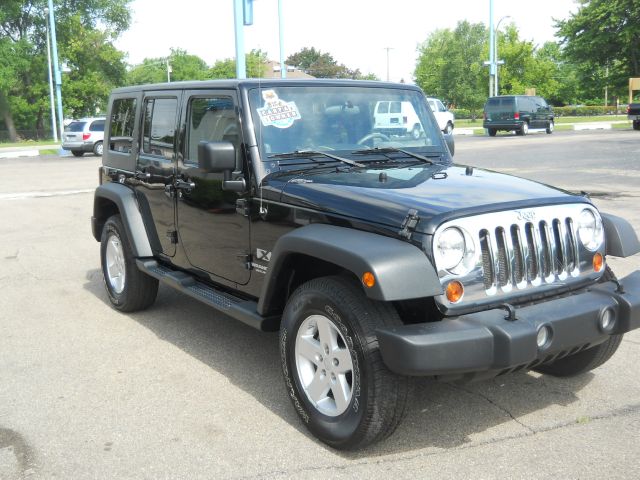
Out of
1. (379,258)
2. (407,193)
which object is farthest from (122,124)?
(379,258)

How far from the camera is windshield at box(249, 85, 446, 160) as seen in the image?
175 inches

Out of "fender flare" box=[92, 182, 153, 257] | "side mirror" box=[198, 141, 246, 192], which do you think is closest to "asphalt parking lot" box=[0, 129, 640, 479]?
"fender flare" box=[92, 182, 153, 257]

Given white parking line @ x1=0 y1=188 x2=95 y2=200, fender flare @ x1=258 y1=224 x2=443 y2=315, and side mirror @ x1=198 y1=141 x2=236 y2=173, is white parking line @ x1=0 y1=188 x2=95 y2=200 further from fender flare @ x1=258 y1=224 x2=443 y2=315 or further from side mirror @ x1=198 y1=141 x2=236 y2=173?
fender flare @ x1=258 y1=224 x2=443 y2=315

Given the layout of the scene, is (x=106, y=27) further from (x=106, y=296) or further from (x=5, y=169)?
(x=106, y=296)

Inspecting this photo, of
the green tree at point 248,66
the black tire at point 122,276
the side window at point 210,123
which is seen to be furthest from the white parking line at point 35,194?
the green tree at point 248,66

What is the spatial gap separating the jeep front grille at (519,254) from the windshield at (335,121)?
4.54 feet

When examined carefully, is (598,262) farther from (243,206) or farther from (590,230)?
(243,206)

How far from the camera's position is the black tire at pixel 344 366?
10.9 feet

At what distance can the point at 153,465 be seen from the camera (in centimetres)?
350

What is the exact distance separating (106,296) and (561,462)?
4687 millimetres

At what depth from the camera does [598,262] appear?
3.93 meters

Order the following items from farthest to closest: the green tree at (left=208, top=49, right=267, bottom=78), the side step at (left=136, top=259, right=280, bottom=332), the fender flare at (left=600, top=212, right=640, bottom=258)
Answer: the green tree at (left=208, top=49, right=267, bottom=78)
the side step at (left=136, top=259, right=280, bottom=332)
the fender flare at (left=600, top=212, right=640, bottom=258)

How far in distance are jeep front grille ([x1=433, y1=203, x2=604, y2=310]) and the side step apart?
1215 millimetres

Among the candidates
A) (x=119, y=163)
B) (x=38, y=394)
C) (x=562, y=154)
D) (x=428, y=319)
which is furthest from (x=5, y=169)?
(x=428, y=319)
